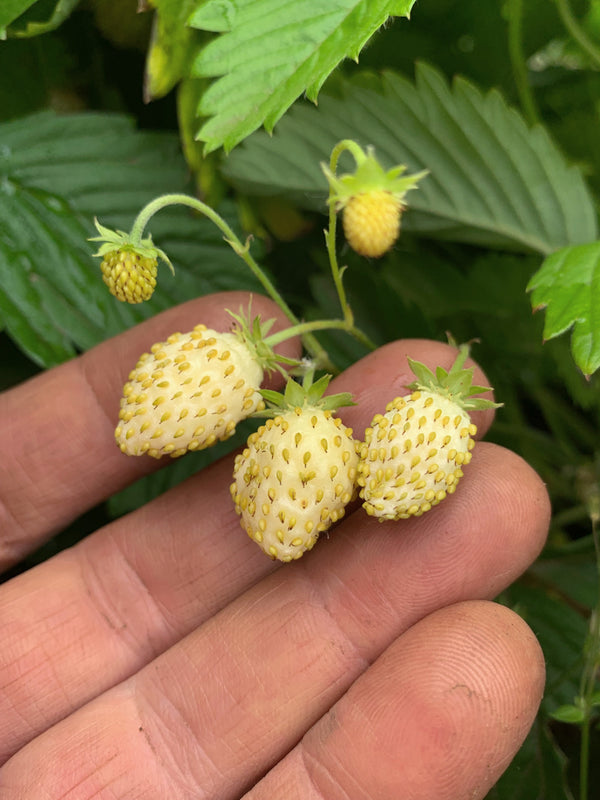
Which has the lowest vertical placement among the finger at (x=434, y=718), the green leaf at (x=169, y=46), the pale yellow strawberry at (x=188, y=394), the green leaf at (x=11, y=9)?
the finger at (x=434, y=718)

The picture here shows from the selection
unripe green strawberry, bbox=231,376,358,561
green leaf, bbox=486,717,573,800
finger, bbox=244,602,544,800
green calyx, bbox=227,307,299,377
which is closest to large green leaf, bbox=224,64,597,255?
green calyx, bbox=227,307,299,377

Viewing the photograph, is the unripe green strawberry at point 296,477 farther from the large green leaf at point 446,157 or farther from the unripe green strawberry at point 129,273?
the large green leaf at point 446,157

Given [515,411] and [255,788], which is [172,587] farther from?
[515,411]

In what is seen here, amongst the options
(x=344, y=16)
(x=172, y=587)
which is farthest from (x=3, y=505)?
(x=344, y=16)

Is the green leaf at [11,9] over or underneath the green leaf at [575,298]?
over

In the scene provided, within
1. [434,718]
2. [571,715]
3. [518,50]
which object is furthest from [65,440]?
[518,50]

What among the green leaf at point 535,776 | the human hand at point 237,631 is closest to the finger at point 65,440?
the human hand at point 237,631
